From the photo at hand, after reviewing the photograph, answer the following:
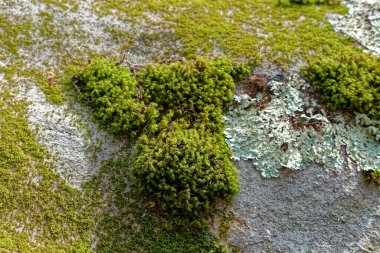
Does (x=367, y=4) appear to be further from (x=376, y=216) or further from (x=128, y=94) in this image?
(x=128, y=94)

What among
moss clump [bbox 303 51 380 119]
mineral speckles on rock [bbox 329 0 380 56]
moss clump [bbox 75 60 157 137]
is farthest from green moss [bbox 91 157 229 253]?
mineral speckles on rock [bbox 329 0 380 56]

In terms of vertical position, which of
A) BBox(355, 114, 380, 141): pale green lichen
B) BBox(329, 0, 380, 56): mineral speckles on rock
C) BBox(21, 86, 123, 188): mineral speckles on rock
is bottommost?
BBox(21, 86, 123, 188): mineral speckles on rock

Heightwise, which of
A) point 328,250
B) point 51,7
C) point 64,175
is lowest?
point 328,250

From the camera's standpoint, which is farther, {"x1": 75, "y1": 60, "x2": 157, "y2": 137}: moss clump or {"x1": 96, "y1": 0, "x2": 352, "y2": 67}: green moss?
{"x1": 96, "y1": 0, "x2": 352, "y2": 67}: green moss

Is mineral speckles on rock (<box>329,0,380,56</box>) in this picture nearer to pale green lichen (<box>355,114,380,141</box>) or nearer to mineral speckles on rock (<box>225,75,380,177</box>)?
pale green lichen (<box>355,114,380,141</box>)

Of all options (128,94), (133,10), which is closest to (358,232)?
(128,94)

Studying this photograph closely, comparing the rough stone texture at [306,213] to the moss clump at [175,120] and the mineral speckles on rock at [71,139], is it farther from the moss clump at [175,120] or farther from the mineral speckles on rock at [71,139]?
the mineral speckles on rock at [71,139]

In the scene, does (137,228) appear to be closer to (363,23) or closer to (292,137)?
(292,137)
